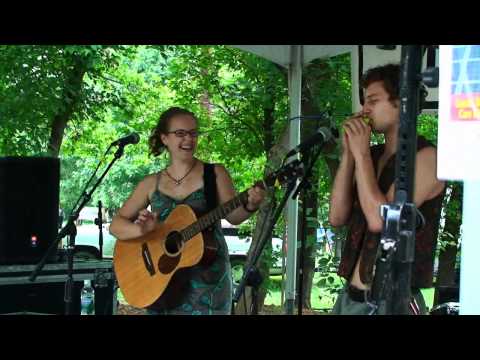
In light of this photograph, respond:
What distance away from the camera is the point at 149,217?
3223 millimetres

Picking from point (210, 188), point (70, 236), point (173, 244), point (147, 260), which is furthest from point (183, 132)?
point (70, 236)

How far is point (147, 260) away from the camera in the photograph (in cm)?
345

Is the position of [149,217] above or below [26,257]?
above

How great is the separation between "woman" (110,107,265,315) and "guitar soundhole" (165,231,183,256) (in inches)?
4.0

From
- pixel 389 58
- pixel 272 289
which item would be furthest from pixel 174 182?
pixel 272 289

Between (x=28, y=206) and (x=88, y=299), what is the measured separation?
0.82 meters

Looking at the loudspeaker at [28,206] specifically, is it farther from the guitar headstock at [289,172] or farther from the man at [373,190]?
the man at [373,190]

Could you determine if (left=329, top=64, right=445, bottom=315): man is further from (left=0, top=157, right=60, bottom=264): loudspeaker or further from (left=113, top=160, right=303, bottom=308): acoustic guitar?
(left=0, top=157, right=60, bottom=264): loudspeaker

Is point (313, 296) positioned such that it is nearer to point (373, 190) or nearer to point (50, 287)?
point (50, 287)

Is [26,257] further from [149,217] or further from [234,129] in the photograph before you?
[234,129]

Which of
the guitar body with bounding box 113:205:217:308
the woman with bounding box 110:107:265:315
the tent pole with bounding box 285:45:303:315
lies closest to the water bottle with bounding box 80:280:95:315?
the guitar body with bounding box 113:205:217:308

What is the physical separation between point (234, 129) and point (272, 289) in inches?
69.9

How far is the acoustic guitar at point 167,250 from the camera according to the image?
10.1 feet

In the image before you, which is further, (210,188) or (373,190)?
(210,188)
